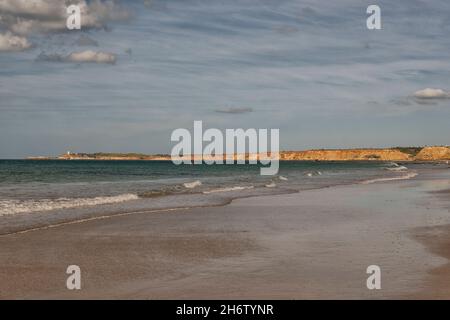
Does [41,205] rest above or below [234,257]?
above

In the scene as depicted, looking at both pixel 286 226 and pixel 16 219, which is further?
pixel 16 219

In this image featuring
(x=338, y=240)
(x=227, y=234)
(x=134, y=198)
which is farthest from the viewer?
(x=134, y=198)

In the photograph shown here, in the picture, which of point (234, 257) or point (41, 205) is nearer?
point (234, 257)

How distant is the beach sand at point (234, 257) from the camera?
9.04 m

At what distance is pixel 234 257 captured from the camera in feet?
39.8

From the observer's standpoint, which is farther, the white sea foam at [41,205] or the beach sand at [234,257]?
the white sea foam at [41,205]

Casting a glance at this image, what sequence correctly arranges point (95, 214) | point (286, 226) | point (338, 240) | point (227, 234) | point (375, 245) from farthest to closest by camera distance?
point (95, 214)
point (286, 226)
point (227, 234)
point (338, 240)
point (375, 245)

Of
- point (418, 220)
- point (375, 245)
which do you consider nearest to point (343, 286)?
point (375, 245)

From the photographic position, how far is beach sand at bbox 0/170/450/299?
9.04 m

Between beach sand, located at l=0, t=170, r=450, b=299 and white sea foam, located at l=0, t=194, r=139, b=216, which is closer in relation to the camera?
beach sand, located at l=0, t=170, r=450, b=299

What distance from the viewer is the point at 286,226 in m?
17.6
